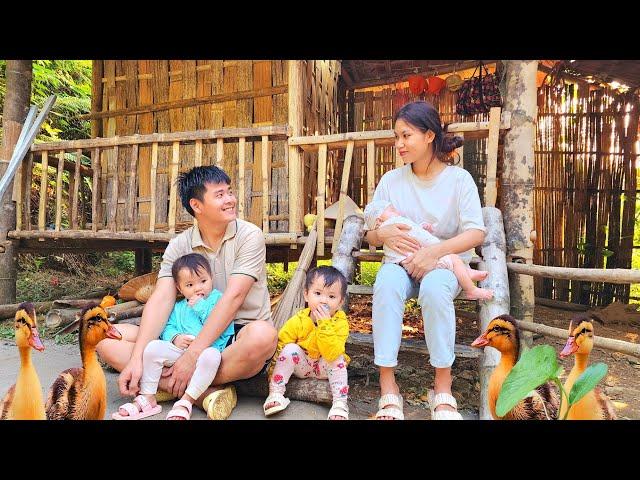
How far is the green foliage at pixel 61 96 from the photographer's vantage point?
25.0 feet

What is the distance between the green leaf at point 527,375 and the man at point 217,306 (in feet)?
3.58

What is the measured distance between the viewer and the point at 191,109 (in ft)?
19.2

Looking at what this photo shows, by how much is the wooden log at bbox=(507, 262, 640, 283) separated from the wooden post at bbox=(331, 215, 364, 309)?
0.98 m

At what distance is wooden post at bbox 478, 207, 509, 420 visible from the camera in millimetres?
2295

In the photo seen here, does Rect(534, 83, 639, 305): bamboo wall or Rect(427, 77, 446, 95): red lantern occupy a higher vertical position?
Rect(427, 77, 446, 95): red lantern

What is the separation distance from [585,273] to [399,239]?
98 centimetres

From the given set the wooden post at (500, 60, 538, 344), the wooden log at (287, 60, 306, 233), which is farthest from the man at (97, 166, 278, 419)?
the wooden post at (500, 60, 538, 344)

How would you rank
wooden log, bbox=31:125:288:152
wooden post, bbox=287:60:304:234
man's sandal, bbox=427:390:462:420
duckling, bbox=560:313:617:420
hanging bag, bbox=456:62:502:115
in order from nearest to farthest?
duckling, bbox=560:313:617:420
man's sandal, bbox=427:390:462:420
wooden post, bbox=287:60:304:234
wooden log, bbox=31:125:288:152
hanging bag, bbox=456:62:502:115

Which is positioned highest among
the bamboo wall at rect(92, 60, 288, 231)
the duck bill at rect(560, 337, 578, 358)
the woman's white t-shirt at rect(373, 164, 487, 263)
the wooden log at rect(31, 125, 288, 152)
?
the bamboo wall at rect(92, 60, 288, 231)

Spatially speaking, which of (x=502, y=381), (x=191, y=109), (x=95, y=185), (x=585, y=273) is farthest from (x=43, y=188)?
(x=585, y=273)

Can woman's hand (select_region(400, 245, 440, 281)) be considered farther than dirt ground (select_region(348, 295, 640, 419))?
No

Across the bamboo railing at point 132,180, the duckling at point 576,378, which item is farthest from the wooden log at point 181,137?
the duckling at point 576,378

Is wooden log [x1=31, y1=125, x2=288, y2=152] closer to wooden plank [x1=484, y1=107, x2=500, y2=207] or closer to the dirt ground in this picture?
wooden plank [x1=484, y1=107, x2=500, y2=207]

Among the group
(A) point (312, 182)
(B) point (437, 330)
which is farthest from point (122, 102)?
(B) point (437, 330)
